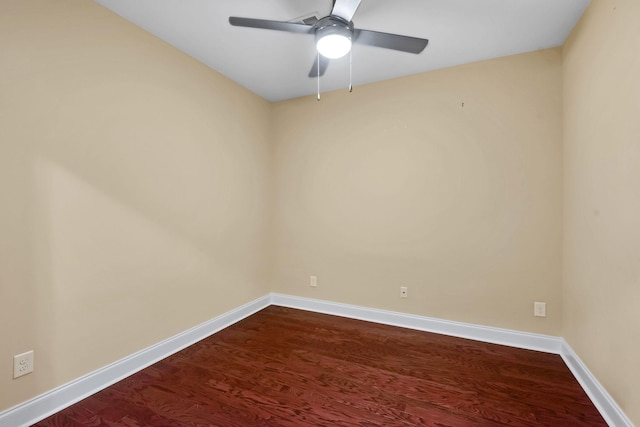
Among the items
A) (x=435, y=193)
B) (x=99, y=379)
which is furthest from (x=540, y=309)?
(x=99, y=379)

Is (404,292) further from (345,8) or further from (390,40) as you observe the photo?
(345,8)

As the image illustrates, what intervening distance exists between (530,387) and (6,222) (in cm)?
319

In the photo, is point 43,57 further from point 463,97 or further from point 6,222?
point 463,97

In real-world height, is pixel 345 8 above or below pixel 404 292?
above

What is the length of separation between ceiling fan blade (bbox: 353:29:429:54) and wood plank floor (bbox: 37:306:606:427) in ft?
7.12

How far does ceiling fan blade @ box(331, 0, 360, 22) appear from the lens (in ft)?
4.55

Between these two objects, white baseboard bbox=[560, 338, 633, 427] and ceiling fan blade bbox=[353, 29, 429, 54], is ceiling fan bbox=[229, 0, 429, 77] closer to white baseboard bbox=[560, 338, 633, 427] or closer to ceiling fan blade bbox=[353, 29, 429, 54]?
ceiling fan blade bbox=[353, 29, 429, 54]

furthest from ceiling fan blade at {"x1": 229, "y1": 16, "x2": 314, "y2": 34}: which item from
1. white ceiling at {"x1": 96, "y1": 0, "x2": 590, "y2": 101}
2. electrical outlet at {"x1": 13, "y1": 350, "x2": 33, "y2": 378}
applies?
electrical outlet at {"x1": 13, "y1": 350, "x2": 33, "y2": 378}

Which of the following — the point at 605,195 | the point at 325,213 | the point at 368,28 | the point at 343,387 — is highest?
the point at 368,28

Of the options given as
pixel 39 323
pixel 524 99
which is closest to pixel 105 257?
pixel 39 323

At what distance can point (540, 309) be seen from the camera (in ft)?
7.22

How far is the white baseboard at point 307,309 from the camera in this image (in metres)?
1.45

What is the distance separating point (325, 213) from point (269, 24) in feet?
6.27

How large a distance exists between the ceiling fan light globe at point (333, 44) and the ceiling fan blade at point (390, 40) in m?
0.10
